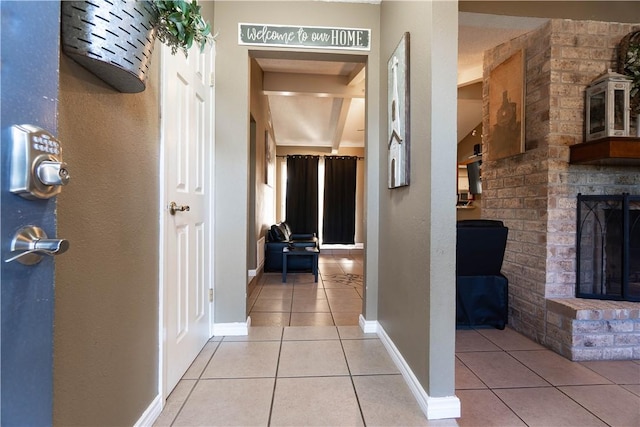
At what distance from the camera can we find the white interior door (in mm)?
1523

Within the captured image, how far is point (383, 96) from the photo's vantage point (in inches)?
89.9

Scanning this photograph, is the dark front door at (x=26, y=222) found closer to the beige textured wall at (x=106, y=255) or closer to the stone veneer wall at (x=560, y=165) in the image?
the beige textured wall at (x=106, y=255)

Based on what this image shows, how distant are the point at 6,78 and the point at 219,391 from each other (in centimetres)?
162

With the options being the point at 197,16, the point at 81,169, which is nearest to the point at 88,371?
the point at 81,169

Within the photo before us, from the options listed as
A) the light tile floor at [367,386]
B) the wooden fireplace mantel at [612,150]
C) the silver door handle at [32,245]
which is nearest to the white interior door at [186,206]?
the light tile floor at [367,386]

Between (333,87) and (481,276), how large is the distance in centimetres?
305

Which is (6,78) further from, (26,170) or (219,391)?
(219,391)

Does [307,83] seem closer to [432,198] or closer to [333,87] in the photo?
[333,87]

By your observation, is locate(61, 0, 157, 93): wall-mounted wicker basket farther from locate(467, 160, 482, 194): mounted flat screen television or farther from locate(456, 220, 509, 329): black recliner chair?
locate(467, 160, 482, 194): mounted flat screen television

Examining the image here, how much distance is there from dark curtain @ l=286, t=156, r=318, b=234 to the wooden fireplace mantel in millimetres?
5273

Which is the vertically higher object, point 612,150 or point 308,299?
point 612,150

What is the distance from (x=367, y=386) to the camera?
1665mm

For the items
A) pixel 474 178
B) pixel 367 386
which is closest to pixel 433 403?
pixel 367 386

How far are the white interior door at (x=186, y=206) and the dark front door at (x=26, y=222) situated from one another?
2.97 feet
